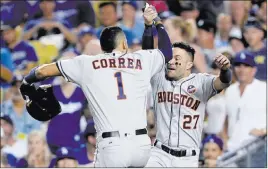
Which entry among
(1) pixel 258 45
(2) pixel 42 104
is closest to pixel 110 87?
(2) pixel 42 104

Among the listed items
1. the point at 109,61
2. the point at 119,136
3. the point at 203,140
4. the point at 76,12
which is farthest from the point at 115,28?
the point at 76,12

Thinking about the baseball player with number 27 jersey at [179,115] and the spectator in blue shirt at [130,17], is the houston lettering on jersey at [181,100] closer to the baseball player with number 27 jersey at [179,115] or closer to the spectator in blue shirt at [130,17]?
the baseball player with number 27 jersey at [179,115]

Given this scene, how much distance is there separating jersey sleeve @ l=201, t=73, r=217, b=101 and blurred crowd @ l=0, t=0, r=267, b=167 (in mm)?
2312

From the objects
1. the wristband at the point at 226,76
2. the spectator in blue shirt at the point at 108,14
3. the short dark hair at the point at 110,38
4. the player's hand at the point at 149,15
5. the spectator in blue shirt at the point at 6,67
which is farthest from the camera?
the spectator in blue shirt at the point at 108,14

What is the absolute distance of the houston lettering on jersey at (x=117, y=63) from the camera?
26.1 ft

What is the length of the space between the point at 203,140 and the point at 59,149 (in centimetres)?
173

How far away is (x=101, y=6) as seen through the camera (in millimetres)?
13570

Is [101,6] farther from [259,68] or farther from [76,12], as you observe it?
[259,68]

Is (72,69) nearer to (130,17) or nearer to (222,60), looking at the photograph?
(222,60)

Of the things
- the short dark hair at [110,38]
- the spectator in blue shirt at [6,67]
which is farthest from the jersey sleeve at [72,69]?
the spectator in blue shirt at [6,67]

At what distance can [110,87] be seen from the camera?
793cm

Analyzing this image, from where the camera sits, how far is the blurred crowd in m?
11.5

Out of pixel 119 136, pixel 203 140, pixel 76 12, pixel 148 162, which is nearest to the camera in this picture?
Result: pixel 119 136

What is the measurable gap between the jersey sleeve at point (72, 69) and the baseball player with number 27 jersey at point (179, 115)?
3.67 ft
